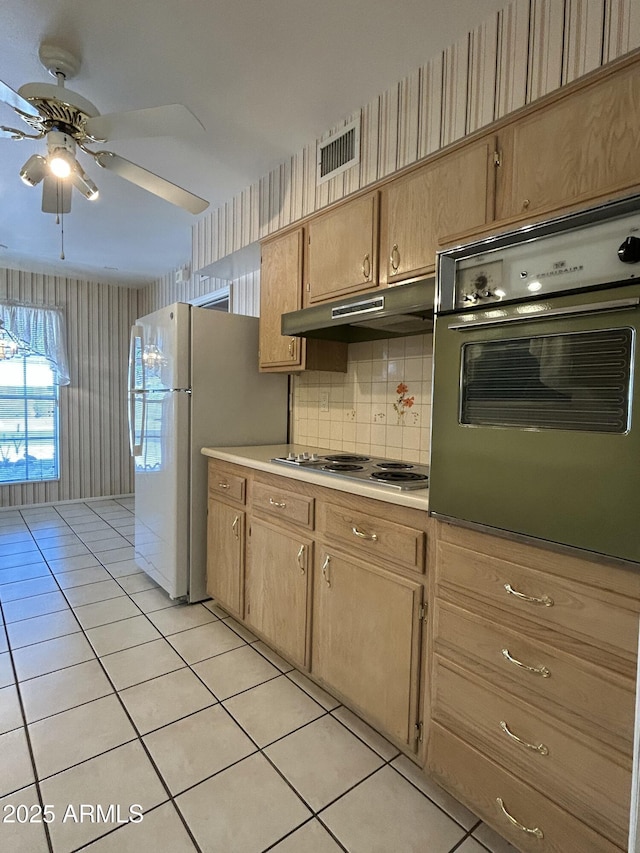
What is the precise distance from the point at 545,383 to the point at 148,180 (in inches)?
76.9

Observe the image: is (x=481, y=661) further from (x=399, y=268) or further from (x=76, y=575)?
(x=76, y=575)

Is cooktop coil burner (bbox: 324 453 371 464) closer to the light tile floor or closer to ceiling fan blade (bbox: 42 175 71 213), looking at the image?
the light tile floor

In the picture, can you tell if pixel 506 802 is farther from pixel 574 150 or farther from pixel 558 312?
pixel 574 150

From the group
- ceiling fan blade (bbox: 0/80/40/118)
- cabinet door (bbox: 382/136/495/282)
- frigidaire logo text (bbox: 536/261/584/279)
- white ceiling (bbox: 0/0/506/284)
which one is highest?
white ceiling (bbox: 0/0/506/284)

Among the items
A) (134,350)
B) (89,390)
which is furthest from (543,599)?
(89,390)

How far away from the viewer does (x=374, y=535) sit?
1.56m

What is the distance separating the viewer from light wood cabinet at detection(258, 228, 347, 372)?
241 centimetres

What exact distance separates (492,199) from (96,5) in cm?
152

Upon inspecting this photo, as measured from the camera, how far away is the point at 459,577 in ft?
4.17

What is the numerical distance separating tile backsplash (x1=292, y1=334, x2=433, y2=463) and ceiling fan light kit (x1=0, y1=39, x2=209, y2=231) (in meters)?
1.28

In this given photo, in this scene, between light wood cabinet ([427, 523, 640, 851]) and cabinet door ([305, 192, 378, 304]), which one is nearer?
light wood cabinet ([427, 523, 640, 851])

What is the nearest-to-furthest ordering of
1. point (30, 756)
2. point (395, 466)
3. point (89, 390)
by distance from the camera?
point (30, 756) < point (395, 466) < point (89, 390)

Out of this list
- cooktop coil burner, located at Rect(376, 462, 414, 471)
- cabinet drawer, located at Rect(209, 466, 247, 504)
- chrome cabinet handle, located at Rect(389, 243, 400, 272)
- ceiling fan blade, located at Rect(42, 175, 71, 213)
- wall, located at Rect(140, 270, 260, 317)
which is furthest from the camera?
wall, located at Rect(140, 270, 260, 317)

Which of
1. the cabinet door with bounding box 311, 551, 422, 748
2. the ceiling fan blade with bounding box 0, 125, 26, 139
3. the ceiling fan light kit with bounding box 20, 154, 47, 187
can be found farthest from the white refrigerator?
the cabinet door with bounding box 311, 551, 422, 748
